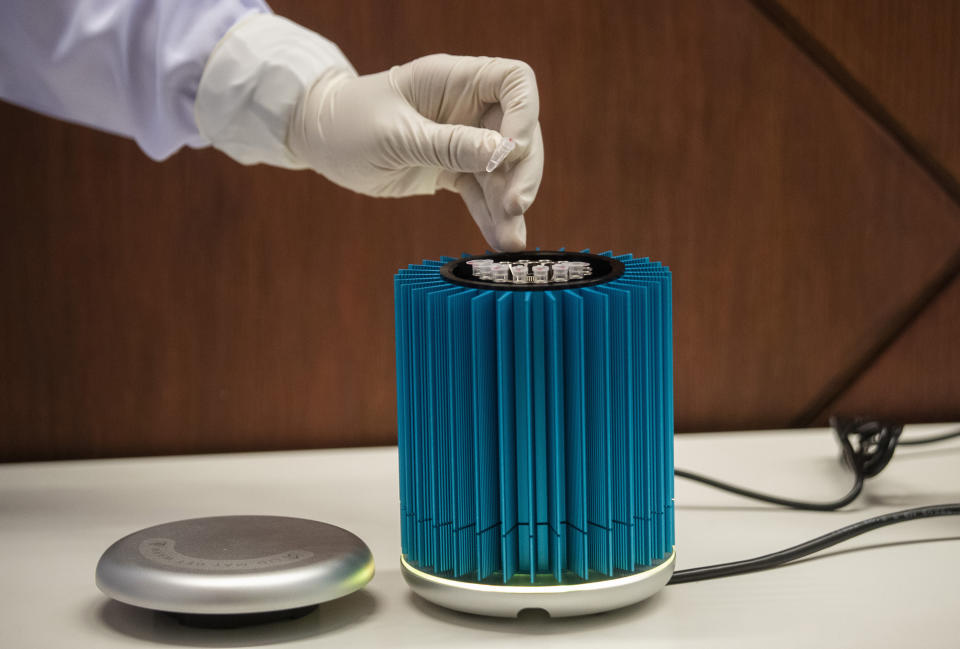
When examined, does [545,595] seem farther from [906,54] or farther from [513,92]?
[906,54]

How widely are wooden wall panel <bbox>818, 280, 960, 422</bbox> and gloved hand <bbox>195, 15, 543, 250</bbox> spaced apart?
518 mm

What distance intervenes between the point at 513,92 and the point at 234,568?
14.9 inches

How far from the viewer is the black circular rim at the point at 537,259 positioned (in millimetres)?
568

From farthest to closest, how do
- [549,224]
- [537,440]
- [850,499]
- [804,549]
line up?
1. [549,224]
2. [850,499]
3. [804,549]
4. [537,440]

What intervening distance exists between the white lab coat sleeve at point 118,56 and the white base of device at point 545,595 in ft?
1.51

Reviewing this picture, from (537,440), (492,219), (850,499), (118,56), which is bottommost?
(850,499)

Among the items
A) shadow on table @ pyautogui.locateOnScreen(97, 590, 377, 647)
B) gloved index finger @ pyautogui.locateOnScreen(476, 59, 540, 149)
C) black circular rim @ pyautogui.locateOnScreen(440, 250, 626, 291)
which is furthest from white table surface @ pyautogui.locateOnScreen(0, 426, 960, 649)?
gloved index finger @ pyautogui.locateOnScreen(476, 59, 540, 149)

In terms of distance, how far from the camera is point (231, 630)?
1.91 ft

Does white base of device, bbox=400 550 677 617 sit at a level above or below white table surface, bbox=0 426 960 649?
above

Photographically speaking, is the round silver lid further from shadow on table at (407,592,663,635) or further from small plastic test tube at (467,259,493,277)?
small plastic test tube at (467,259,493,277)

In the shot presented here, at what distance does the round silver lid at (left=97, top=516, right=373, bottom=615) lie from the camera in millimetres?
555

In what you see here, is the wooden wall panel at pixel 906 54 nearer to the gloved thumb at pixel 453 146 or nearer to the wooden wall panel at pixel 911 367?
the wooden wall panel at pixel 911 367

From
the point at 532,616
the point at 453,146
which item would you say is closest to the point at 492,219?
the point at 453,146

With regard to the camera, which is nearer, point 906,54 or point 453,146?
point 453,146
